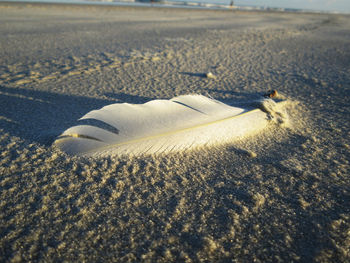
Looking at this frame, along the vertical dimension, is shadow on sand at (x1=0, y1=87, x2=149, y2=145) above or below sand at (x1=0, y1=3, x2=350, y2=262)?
above

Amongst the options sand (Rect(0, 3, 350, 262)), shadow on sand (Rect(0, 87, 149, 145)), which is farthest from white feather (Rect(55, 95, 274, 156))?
shadow on sand (Rect(0, 87, 149, 145))

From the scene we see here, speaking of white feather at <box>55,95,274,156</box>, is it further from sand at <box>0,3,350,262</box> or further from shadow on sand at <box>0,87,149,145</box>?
shadow on sand at <box>0,87,149,145</box>

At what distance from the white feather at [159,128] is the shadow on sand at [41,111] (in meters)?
0.37

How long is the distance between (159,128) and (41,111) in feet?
4.77

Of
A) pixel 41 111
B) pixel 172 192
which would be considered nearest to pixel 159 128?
pixel 172 192

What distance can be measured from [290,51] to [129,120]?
572 cm

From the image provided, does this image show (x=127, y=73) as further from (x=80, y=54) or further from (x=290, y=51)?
(x=290, y=51)

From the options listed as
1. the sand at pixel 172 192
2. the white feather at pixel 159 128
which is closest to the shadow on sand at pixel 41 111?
the sand at pixel 172 192

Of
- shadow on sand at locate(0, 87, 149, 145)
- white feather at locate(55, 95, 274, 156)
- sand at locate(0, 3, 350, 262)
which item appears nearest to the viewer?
sand at locate(0, 3, 350, 262)

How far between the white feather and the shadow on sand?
374 mm

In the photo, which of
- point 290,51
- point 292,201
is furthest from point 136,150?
point 290,51

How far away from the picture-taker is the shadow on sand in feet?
6.29

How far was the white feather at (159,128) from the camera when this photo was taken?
163cm

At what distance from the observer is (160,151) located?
1671 millimetres
